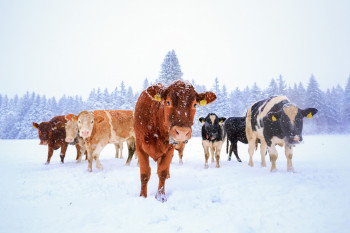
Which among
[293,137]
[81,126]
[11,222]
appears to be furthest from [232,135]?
[11,222]

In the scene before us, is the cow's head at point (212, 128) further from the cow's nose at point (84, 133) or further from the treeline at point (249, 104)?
the treeline at point (249, 104)

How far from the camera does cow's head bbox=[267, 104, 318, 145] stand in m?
5.12

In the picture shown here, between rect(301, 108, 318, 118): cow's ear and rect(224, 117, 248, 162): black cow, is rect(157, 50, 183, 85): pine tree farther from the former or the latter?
rect(301, 108, 318, 118): cow's ear

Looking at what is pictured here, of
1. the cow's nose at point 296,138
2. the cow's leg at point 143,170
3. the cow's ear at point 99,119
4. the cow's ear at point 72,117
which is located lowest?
the cow's leg at point 143,170

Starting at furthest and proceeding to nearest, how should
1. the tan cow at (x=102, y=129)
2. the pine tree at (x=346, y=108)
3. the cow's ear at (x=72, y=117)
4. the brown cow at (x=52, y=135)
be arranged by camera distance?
the pine tree at (x=346, y=108) < the brown cow at (x=52, y=135) < the cow's ear at (x=72, y=117) < the tan cow at (x=102, y=129)

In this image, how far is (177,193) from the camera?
3990mm

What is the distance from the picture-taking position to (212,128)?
749cm

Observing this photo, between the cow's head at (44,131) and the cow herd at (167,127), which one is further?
the cow's head at (44,131)

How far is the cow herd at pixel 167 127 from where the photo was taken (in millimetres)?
3439

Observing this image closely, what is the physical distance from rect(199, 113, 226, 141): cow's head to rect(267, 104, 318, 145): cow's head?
2375 mm

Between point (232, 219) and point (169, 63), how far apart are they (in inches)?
971

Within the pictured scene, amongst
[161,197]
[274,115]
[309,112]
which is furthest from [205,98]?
[309,112]

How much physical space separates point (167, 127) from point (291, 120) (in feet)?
12.0

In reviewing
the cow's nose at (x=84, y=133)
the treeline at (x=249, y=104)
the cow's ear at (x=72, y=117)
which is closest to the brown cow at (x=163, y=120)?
the cow's nose at (x=84, y=133)
